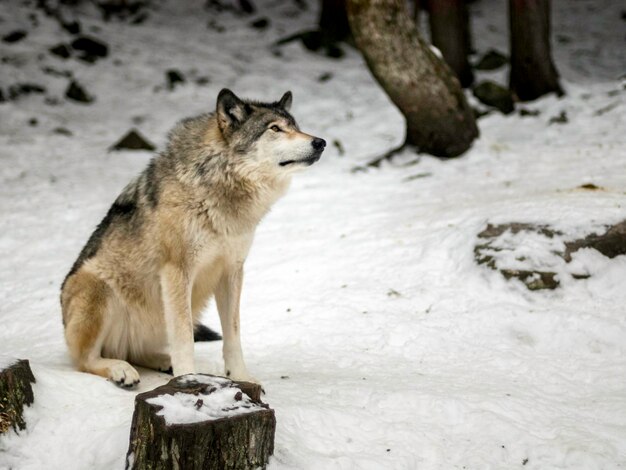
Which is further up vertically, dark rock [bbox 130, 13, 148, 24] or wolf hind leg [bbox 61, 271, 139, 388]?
wolf hind leg [bbox 61, 271, 139, 388]

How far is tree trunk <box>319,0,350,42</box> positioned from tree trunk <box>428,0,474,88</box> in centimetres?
440

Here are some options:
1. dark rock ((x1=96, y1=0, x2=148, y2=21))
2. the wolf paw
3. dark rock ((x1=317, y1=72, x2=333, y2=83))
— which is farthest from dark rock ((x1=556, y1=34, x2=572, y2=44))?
the wolf paw

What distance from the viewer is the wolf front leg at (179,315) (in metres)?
4.43

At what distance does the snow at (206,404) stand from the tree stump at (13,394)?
0.80m

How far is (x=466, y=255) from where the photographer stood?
6.37 m

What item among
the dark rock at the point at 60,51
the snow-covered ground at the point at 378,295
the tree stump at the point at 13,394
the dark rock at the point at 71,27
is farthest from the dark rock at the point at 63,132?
the tree stump at the point at 13,394

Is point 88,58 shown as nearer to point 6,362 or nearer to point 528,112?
point 528,112

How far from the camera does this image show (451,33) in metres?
12.8

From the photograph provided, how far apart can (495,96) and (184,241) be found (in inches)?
332

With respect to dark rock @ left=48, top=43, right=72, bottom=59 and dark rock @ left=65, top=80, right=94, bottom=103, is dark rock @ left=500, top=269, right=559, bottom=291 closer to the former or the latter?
dark rock @ left=65, top=80, right=94, bottom=103

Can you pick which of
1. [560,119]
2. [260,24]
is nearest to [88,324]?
[560,119]

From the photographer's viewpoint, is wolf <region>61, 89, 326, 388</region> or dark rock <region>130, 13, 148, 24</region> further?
dark rock <region>130, 13, 148, 24</region>

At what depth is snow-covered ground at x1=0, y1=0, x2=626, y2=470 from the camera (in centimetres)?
381

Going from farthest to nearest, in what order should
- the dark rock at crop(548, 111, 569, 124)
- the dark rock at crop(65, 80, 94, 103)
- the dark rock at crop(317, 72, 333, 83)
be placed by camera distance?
the dark rock at crop(317, 72, 333, 83) → the dark rock at crop(65, 80, 94, 103) → the dark rock at crop(548, 111, 569, 124)
